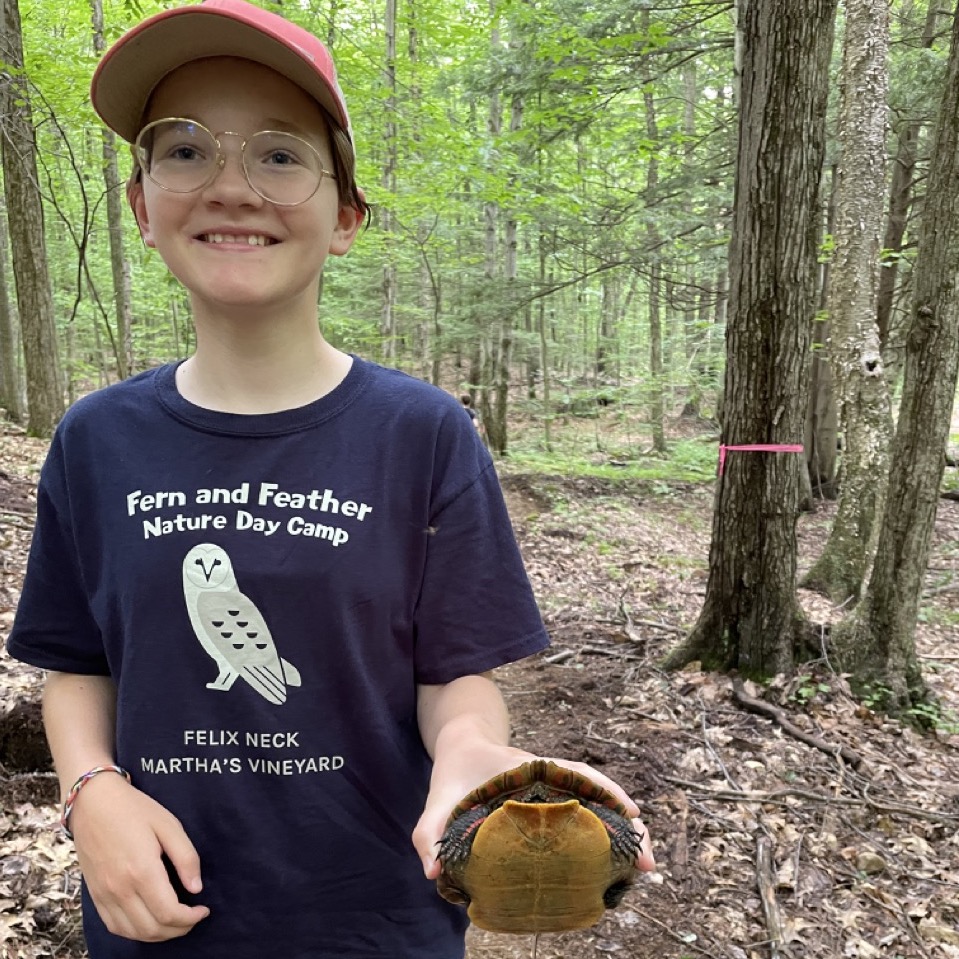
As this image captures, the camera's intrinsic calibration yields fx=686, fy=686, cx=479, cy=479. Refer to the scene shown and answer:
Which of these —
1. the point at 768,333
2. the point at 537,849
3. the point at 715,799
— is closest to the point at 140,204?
the point at 537,849

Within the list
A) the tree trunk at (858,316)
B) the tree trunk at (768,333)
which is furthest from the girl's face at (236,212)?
the tree trunk at (858,316)

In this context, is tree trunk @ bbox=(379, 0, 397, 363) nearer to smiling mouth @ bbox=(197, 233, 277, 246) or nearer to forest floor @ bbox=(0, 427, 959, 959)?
forest floor @ bbox=(0, 427, 959, 959)

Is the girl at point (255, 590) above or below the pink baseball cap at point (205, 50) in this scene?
below

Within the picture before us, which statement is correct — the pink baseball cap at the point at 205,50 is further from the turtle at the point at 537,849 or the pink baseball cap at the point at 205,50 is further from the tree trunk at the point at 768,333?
the tree trunk at the point at 768,333

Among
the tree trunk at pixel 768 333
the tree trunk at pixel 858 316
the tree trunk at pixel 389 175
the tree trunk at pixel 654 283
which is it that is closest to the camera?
the tree trunk at pixel 768 333

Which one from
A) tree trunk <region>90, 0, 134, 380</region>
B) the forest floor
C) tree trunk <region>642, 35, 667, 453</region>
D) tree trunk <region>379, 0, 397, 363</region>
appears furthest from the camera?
tree trunk <region>379, 0, 397, 363</region>

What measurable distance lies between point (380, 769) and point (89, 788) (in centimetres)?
48

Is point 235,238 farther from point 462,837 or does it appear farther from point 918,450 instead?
point 918,450

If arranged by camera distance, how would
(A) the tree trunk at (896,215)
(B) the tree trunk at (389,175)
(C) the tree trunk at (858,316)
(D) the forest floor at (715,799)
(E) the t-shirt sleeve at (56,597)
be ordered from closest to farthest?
(E) the t-shirt sleeve at (56,597) < (D) the forest floor at (715,799) < (C) the tree trunk at (858,316) < (A) the tree trunk at (896,215) < (B) the tree trunk at (389,175)

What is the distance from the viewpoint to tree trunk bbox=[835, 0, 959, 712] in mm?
4191

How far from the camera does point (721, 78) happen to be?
17.2 metres

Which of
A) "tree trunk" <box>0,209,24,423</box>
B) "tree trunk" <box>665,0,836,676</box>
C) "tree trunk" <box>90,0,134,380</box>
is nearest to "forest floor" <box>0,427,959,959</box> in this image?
"tree trunk" <box>665,0,836,676</box>

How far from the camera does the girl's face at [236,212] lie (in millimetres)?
1162

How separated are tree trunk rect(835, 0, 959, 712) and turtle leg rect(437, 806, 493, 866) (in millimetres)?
4203
